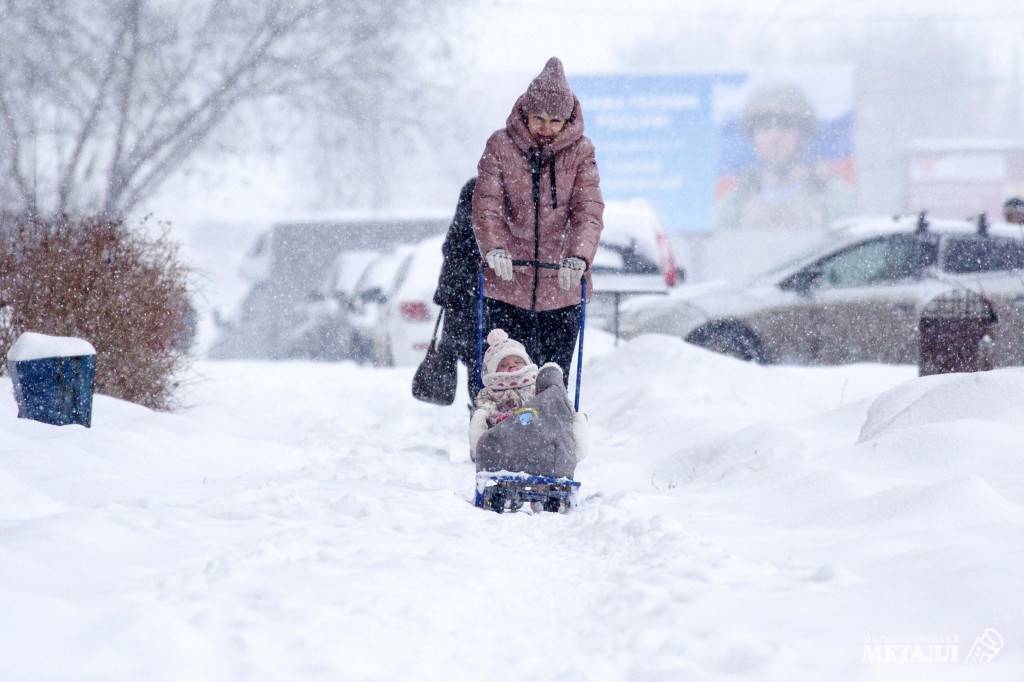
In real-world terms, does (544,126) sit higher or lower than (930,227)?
higher

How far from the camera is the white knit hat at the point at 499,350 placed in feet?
18.7

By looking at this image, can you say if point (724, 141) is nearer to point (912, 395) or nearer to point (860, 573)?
point (912, 395)

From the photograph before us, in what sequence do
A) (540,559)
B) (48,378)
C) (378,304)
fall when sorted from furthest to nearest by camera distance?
1. (378,304)
2. (48,378)
3. (540,559)

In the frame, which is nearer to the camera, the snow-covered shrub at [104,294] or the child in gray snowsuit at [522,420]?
the child in gray snowsuit at [522,420]

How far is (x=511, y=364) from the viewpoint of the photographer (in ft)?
18.7

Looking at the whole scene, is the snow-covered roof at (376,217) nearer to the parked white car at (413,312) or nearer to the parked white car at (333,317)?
the parked white car at (333,317)

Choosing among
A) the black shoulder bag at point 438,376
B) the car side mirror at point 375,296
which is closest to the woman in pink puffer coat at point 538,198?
the black shoulder bag at point 438,376

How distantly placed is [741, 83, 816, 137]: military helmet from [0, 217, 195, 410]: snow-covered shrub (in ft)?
96.5

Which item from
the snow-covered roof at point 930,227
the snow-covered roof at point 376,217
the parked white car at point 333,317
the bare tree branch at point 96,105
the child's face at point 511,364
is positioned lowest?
the parked white car at point 333,317

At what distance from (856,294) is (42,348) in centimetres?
744

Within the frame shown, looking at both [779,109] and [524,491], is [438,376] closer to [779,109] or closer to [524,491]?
[524,491]

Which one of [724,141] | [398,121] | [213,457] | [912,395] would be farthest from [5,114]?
[724,141]

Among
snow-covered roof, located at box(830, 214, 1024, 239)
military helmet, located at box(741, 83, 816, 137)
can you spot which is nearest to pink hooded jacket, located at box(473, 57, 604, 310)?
snow-covered roof, located at box(830, 214, 1024, 239)

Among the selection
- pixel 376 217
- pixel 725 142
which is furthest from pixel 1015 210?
pixel 725 142
